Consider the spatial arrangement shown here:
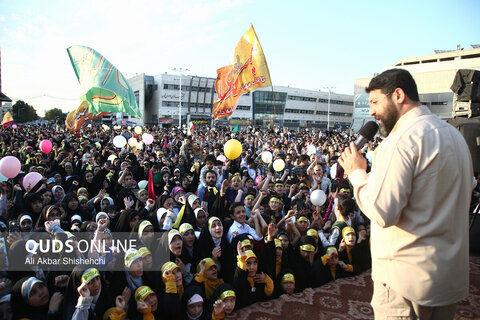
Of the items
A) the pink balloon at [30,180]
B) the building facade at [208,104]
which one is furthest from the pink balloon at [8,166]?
the building facade at [208,104]

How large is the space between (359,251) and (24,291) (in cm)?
338

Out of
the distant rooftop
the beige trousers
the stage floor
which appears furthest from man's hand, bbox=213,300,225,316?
the distant rooftop

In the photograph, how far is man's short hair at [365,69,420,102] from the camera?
4.14ft

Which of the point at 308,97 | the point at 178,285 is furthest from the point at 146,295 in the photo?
the point at 308,97

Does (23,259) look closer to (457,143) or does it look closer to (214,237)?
(214,237)

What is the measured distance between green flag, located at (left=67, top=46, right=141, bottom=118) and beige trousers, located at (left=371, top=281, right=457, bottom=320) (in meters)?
13.1

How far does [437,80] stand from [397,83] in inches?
1835

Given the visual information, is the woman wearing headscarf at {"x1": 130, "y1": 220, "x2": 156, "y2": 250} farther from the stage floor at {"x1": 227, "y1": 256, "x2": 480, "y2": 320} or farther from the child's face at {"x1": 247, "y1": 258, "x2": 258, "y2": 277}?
the stage floor at {"x1": 227, "y1": 256, "x2": 480, "y2": 320}

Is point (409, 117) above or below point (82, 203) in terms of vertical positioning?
above

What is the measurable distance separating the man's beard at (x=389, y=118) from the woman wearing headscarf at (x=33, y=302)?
8.95 feet

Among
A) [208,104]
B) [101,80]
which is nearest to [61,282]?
[101,80]

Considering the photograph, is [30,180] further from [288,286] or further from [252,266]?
[288,286]

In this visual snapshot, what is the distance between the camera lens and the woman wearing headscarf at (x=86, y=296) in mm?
2287

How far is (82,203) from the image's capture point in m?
4.77
